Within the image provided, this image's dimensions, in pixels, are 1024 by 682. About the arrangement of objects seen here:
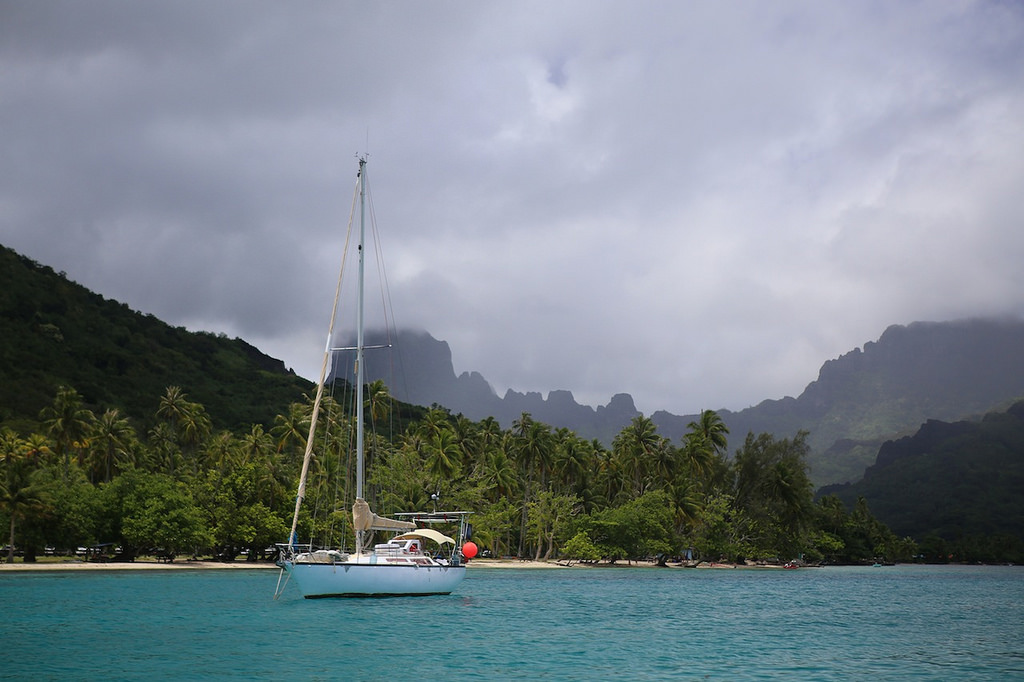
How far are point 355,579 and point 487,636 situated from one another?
10.3m

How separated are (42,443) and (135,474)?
44.9ft

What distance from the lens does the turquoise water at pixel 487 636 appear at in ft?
75.5

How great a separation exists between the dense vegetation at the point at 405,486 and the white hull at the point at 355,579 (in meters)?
19.0

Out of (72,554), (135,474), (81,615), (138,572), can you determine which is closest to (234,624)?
(81,615)

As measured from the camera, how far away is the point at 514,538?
366 ft

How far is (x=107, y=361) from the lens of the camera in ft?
438

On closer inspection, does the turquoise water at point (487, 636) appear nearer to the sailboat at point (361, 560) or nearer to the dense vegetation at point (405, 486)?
the sailboat at point (361, 560)

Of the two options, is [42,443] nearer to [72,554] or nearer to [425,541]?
[72,554]

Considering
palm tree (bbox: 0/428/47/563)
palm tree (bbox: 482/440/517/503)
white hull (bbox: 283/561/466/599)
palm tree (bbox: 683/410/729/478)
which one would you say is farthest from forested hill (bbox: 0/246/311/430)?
white hull (bbox: 283/561/466/599)

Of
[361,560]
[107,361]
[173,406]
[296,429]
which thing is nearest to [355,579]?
[361,560]

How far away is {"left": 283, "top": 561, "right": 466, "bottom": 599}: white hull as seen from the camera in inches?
1502

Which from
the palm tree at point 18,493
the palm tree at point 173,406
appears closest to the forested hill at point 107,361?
the palm tree at point 173,406

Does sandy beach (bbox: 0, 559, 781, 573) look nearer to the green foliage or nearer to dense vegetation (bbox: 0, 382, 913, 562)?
dense vegetation (bbox: 0, 382, 913, 562)

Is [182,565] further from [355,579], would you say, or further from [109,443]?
[355,579]
